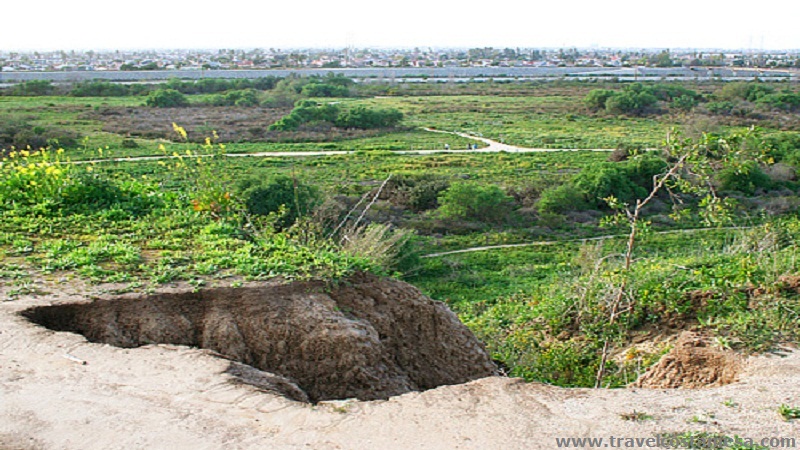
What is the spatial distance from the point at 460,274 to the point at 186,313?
13033 mm

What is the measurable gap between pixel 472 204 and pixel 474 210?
0.89ft

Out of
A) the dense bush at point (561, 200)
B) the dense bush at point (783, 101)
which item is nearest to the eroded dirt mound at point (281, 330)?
the dense bush at point (561, 200)

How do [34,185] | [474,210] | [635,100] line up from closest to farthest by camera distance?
[34,185]
[474,210]
[635,100]

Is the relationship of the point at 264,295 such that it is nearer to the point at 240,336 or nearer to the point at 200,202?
Answer: the point at 240,336

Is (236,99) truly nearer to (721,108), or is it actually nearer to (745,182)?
(721,108)

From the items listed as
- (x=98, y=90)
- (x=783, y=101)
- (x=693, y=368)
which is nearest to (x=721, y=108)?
(x=783, y=101)

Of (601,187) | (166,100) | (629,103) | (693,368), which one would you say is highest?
(693,368)

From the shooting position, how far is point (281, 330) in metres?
6.79

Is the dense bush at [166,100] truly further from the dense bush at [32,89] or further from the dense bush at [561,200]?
the dense bush at [561,200]

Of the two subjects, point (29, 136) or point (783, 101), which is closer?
point (29, 136)

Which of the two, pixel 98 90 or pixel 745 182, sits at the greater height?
pixel 98 90

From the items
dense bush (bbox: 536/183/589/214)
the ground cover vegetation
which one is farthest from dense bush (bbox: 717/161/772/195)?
dense bush (bbox: 536/183/589/214)

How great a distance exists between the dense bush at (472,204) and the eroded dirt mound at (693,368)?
18.7 metres

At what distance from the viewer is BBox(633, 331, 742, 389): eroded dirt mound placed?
21.0 feet
